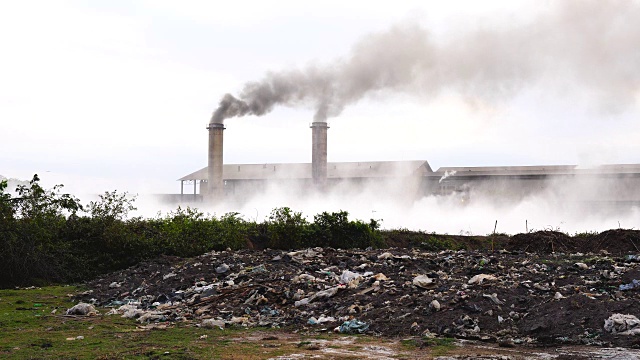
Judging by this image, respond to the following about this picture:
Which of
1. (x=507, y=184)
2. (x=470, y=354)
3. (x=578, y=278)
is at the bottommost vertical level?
(x=470, y=354)

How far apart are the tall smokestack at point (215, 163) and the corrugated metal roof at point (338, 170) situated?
161 inches

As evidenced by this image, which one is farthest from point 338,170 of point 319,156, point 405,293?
point 405,293

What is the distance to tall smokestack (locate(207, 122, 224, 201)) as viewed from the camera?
99.9ft

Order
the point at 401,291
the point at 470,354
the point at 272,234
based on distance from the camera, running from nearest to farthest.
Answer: the point at 470,354, the point at 401,291, the point at 272,234

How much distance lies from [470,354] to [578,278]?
3.19 meters

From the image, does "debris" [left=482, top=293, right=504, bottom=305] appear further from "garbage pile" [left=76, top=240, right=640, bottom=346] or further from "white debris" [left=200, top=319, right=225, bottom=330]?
"white debris" [left=200, top=319, right=225, bottom=330]

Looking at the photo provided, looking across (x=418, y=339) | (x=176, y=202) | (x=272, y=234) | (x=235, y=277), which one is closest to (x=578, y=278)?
(x=418, y=339)

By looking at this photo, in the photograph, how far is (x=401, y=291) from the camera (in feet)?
28.2

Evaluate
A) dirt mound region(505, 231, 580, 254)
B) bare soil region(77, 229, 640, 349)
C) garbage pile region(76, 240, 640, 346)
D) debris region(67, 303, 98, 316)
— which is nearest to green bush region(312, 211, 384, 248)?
dirt mound region(505, 231, 580, 254)

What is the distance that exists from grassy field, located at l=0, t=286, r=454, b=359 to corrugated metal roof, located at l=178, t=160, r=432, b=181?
1019 inches

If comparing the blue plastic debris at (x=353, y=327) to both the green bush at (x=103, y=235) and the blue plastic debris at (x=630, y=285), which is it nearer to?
the blue plastic debris at (x=630, y=285)

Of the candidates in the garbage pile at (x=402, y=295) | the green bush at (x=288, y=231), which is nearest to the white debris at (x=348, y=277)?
the garbage pile at (x=402, y=295)

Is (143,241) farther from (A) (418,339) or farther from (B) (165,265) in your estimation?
(A) (418,339)

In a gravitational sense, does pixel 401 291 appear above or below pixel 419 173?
below
